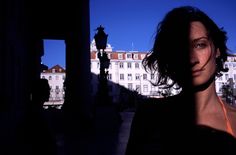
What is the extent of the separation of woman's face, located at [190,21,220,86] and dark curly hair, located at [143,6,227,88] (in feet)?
0.10

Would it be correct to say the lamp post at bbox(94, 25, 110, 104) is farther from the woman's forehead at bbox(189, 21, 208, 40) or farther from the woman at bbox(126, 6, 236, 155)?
the woman's forehead at bbox(189, 21, 208, 40)

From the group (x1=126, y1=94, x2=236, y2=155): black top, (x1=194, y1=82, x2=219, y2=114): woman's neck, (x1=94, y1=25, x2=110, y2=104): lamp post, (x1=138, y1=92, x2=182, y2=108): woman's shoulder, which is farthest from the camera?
(x1=94, y1=25, x2=110, y2=104): lamp post

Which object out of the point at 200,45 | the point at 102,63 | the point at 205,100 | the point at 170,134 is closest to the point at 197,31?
the point at 200,45

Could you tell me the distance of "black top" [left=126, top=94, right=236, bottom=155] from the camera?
3.81ft

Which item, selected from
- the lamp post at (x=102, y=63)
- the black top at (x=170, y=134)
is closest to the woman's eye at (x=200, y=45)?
the black top at (x=170, y=134)

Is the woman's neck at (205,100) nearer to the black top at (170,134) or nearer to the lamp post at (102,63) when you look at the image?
the black top at (170,134)

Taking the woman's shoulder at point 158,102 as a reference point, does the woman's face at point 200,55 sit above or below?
above

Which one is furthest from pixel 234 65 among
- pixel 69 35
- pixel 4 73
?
pixel 4 73

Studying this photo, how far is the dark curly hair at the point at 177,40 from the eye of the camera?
1478mm

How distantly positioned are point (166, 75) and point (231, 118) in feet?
1.56

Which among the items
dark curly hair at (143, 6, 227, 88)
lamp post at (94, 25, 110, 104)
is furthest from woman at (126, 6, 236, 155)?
lamp post at (94, 25, 110, 104)

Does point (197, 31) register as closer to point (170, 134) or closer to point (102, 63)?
point (170, 134)

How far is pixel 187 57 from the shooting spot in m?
1.45

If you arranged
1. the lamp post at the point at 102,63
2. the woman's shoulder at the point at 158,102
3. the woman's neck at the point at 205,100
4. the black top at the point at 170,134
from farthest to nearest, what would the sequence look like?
the lamp post at the point at 102,63 → the woman's neck at the point at 205,100 → the woman's shoulder at the point at 158,102 → the black top at the point at 170,134
